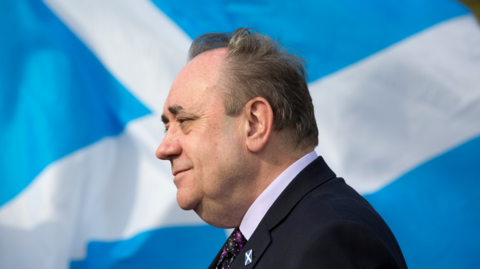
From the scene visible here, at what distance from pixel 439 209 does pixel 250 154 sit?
7.49 ft

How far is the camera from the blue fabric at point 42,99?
9.96 feet

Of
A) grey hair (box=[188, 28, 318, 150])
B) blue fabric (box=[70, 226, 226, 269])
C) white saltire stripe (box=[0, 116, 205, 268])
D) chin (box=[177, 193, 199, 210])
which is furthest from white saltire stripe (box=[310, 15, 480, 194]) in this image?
chin (box=[177, 193, 199, 210])

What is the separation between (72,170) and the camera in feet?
10.1

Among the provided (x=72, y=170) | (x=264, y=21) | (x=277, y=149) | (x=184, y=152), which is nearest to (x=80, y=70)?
(x=72, y=170)

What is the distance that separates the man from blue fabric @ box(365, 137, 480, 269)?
189cm

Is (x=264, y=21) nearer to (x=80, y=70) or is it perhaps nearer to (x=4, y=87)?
(x=80, y=70)

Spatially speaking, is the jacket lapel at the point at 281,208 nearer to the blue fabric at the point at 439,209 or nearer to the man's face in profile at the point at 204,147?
the man's face in profile at the point at 204,147

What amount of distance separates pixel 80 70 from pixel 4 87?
0.53 metres

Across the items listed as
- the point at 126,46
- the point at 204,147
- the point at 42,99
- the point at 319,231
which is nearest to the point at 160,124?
the point at 126,46

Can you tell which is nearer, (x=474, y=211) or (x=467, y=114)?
(x=474, y=211)

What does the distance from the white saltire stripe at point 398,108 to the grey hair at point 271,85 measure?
1.88 m

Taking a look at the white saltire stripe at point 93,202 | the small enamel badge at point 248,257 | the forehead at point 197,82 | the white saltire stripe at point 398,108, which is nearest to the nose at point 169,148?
the forehead at point 197,82

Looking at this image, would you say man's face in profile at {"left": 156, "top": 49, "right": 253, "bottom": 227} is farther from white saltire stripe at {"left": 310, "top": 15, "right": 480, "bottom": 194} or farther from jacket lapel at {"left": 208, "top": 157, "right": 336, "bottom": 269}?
white saltire stripe at {"left": 310, "top": 15, "right": 480, "bottom": 194}

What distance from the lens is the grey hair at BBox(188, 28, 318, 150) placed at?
178 cm
